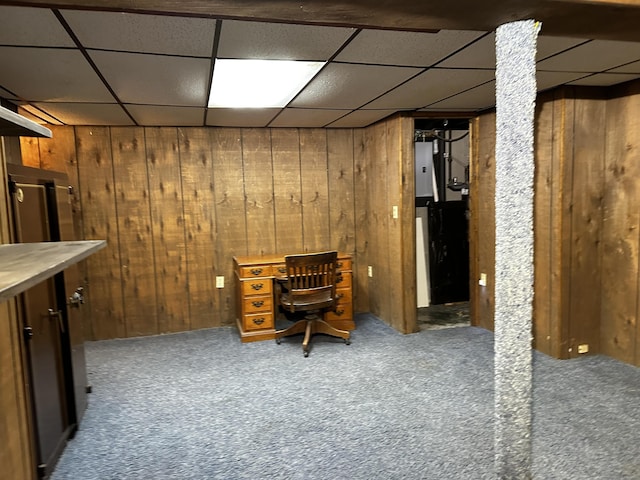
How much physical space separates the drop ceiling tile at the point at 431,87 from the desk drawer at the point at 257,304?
196 centimetres

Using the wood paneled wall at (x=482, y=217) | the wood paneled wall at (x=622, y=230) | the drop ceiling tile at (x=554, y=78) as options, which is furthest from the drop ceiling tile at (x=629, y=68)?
the wood paneled wall at (x=482, y=217)

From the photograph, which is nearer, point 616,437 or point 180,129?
point 616,437

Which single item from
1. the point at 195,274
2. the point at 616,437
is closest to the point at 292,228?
the point at 195,274

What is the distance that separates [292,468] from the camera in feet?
6.91

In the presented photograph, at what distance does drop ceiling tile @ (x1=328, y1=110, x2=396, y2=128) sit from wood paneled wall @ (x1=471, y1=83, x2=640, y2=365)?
50.9 inches

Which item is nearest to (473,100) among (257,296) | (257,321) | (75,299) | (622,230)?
(622,230)

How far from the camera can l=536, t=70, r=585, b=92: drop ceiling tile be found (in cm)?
271

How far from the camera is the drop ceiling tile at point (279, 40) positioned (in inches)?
70.0

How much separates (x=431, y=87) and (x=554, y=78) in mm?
814

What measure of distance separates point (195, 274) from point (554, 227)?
3.33m

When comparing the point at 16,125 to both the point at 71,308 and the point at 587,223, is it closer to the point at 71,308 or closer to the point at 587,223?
the point at 71,308

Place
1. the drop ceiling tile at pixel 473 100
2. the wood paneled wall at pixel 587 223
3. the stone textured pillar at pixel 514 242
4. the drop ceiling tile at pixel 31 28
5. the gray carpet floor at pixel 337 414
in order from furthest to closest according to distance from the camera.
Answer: the wood paneled wall at pixel 587 223
the drop ceiling tile at pixel 473 100
the gray carpet floor at pixel 337 414
the drop ceiling tile at pixel 31 28
the stone textured pillar at pixel 514 242

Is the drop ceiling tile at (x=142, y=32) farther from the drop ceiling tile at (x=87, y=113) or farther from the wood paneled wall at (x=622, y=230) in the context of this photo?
the wood paneled wall at (x=622, y=230)

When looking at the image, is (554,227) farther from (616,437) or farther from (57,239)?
(57,239)
